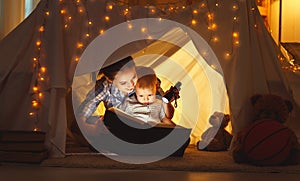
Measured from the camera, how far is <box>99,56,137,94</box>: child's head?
286 cm

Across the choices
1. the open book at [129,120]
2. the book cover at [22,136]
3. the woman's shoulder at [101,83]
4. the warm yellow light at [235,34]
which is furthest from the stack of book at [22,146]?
the warm yellow light at [235,34]

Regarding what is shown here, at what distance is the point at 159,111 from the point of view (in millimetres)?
2914

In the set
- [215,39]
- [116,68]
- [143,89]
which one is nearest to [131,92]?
[143,89]

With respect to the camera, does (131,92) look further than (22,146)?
Yes

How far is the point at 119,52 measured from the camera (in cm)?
246

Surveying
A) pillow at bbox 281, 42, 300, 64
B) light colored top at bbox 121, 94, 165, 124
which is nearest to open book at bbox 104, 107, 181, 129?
light colored top at bbox 121, 94, 165, 124

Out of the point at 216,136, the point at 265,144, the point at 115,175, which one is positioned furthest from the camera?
the point at 216,136

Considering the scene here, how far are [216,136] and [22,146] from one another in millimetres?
1155

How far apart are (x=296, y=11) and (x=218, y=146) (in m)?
2.09

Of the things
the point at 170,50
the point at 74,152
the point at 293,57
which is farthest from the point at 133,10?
the point at 293,57

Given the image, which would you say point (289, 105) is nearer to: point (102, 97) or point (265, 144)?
point (265, 144)

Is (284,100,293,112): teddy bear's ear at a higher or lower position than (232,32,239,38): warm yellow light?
lower

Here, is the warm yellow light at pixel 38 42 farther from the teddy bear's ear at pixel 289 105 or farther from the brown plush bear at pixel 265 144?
the teddy bear's ear at pixel 289 105

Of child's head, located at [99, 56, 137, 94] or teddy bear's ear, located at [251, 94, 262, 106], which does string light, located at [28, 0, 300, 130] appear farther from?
child's head, located at [99, 56, 137, 94]
